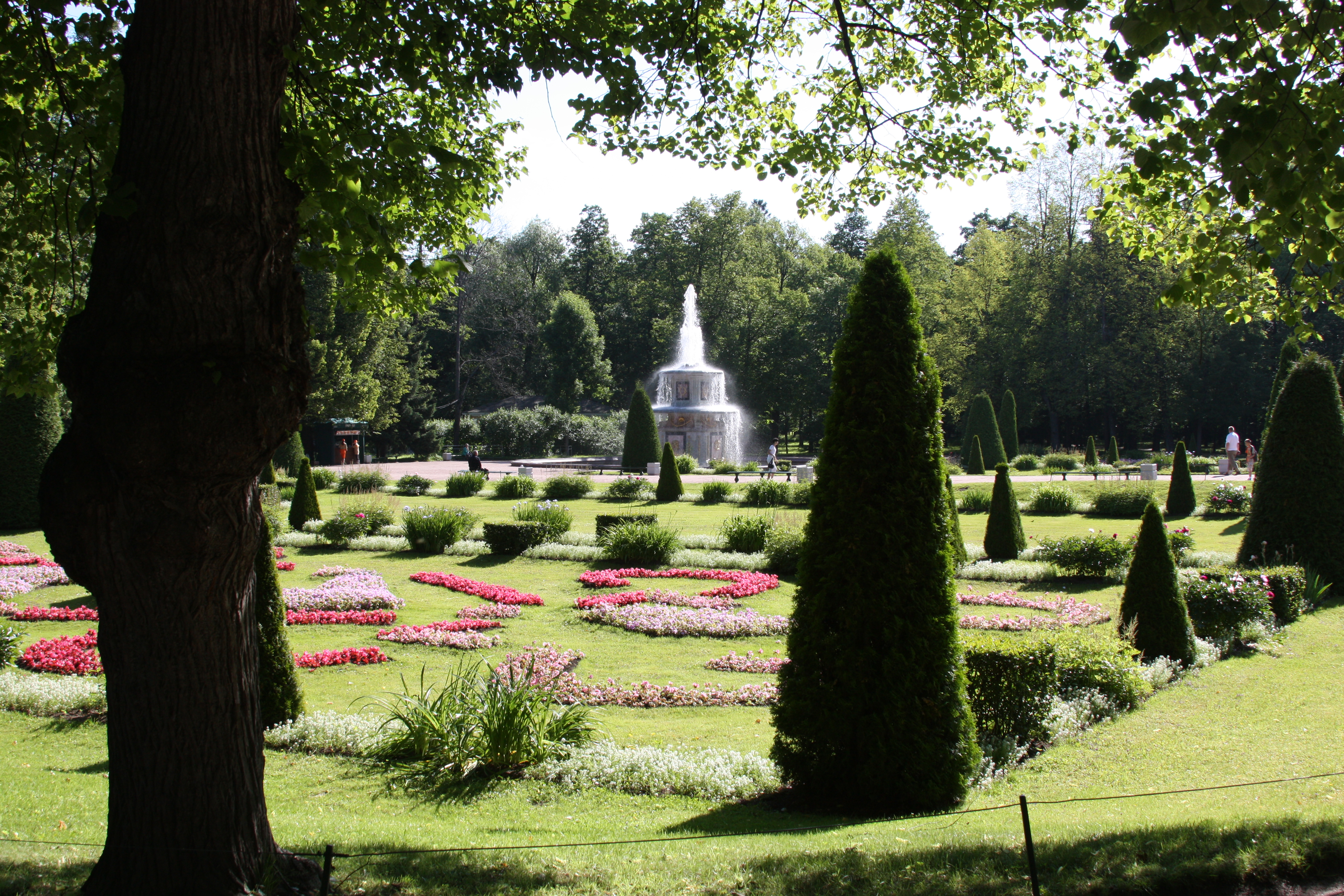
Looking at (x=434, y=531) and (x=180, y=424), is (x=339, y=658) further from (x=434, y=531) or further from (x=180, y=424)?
(x=434, y=531)

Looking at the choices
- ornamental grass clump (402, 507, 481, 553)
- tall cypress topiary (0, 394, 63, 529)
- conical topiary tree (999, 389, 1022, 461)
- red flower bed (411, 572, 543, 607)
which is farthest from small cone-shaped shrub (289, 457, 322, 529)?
conical topiary tree (999, 389, 1022, 461)

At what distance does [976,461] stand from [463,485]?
19.5 metres

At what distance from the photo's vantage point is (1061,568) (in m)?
15.1

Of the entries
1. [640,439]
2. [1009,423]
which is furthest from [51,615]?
[1009,423]

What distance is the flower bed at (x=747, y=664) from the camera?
960cm

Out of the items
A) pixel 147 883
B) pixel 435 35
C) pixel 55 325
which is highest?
pixel 435 35

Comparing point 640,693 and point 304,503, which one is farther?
point 304,503

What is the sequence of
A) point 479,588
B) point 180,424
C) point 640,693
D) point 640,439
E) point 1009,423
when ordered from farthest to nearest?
point 1009,423 → point 640,439 → point 479,588 → point 640,693 → point 180,424

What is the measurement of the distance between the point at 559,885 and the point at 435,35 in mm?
5628

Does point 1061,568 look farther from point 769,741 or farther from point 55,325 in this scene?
point 55,325

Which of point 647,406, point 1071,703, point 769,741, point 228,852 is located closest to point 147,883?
point 228,852

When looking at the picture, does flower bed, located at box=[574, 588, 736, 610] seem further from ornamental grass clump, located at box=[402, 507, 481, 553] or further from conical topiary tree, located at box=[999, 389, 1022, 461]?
conical topiary tree, located at box=[999, 389, 1022, 461]

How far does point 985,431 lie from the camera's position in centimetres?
3716

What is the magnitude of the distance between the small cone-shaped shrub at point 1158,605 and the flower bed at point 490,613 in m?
7.67
